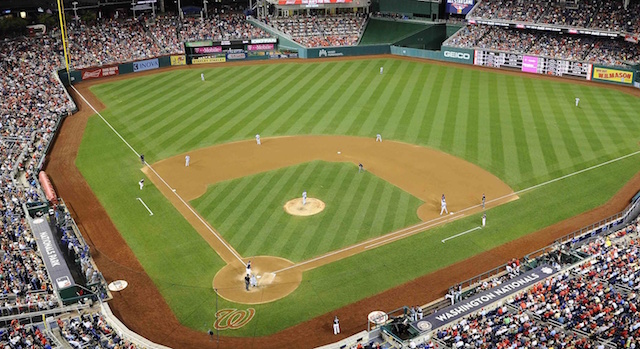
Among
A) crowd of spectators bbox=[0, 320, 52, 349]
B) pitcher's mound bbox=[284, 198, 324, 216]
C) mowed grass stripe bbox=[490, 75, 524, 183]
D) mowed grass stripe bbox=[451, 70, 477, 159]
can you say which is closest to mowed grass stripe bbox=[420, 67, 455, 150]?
mowed grass stripe bbox=[451, 70, 477, 159]

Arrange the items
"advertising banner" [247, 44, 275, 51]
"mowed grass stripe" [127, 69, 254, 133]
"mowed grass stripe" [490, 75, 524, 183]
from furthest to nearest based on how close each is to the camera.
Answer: "advertising banner" [247, 44, 275, 51] → "mowed grass stripe" [127, 69, 254, 133] → "mowed grass stripe" [490, 75, 524, 183]

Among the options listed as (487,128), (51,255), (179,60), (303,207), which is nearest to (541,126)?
(487,128)

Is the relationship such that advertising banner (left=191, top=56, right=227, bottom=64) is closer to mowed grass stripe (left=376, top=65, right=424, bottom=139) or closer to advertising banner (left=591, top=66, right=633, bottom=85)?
mowed grass stripe (left=376, top=65, right=424, bottom=139)

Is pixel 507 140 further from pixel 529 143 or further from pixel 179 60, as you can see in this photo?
pixel 179 60

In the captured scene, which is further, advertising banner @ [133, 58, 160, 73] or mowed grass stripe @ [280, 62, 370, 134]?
advertising banner @ [133, 58, 160, 73]

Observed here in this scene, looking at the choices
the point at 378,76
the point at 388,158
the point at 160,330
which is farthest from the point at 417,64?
the point at 160,330

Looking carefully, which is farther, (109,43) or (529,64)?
(109,43)
